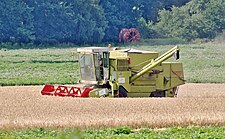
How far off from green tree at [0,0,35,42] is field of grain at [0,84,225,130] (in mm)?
34563

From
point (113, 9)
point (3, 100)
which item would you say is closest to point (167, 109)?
point (3, 100)

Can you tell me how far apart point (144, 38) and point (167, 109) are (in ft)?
150

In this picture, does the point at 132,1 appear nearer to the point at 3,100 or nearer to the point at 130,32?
the point at 130,32

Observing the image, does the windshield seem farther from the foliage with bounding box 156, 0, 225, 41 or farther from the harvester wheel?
the foliage with bounding box 156, 0, 225, 41

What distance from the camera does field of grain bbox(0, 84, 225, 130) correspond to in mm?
18312

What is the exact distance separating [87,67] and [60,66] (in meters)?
14.0

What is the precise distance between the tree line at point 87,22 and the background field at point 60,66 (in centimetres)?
1210

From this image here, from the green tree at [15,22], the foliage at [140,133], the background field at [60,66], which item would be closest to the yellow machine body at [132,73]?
the background field at [60,66]

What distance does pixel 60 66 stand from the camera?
41.4 m

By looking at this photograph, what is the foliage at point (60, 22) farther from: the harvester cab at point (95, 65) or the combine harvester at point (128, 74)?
the combine harvester at point (128, 74)

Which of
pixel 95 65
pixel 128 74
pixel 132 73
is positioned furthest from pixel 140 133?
pixel 95 65

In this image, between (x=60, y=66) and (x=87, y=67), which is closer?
(x=87, y=67)

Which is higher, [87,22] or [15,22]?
[15,22]

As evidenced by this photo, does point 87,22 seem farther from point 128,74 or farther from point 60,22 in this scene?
point 128,74
